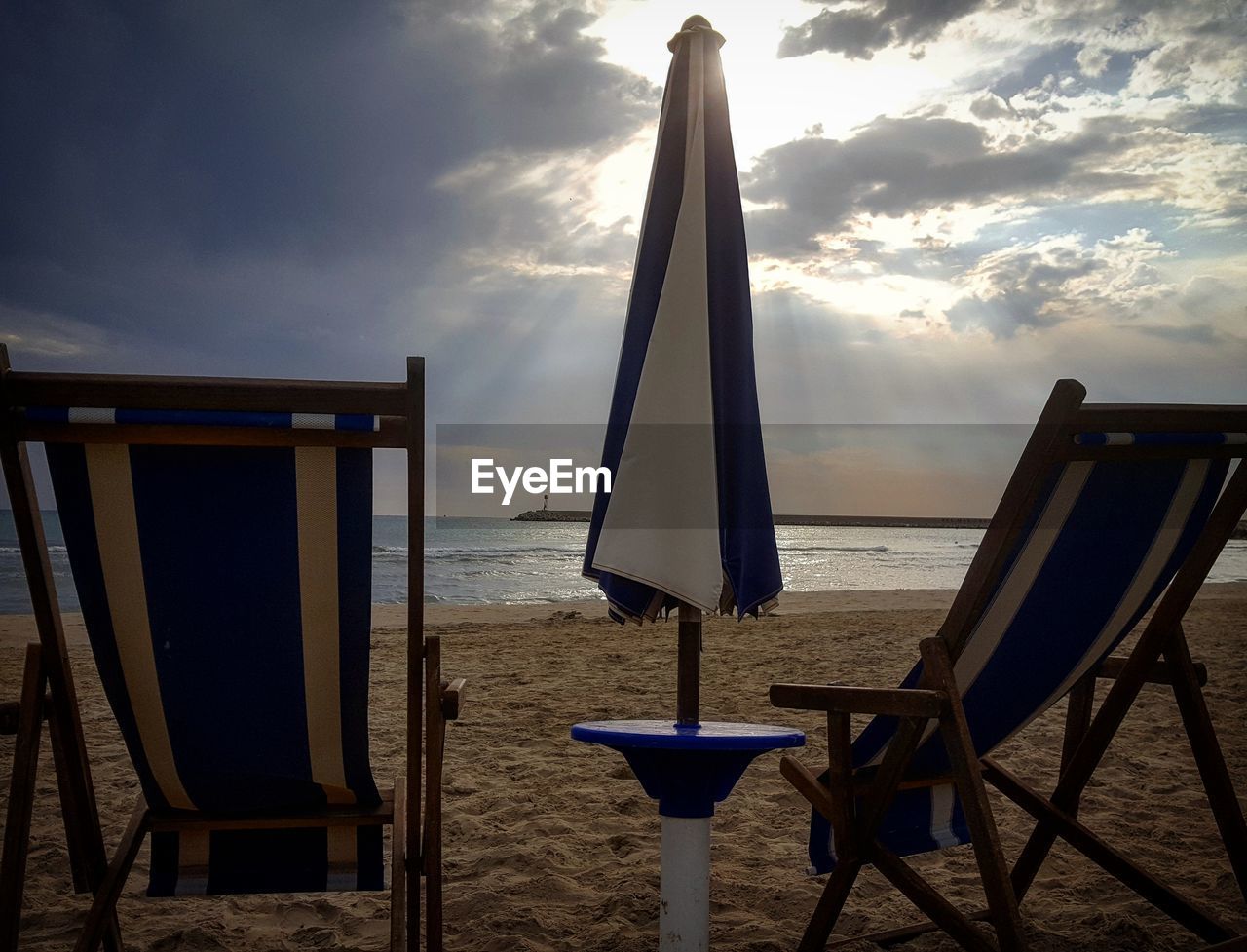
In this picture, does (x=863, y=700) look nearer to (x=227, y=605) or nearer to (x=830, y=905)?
(x=830, y=905)

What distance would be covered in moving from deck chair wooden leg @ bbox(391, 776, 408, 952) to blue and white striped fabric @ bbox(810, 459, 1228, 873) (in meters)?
1.01

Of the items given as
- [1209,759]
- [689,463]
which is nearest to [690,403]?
[689,463]

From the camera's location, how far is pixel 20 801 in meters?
1.55

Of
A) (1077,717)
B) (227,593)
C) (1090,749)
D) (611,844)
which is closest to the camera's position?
(227,593)

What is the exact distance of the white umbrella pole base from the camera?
1806 millimetres

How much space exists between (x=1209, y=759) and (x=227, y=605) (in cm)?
203

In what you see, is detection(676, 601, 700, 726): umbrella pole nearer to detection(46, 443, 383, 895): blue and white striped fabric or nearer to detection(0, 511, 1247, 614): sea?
detection(46, 443, 383, 895): blue and white striped fabric

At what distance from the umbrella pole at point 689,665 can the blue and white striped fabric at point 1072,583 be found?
1.45 ft

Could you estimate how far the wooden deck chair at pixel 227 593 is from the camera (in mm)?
1532

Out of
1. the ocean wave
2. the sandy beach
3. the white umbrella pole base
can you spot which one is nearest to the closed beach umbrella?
the white umbrella pole base

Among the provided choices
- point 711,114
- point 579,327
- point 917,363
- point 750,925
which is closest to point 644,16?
point 711,114

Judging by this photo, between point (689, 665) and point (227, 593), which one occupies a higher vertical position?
point (227, 593)

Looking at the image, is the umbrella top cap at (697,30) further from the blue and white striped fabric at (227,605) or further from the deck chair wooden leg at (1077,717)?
the deck chair wooden leg at (1077,717)

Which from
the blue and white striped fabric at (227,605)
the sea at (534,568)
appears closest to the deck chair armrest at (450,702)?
the blue and white striped fabric at (227,605)
